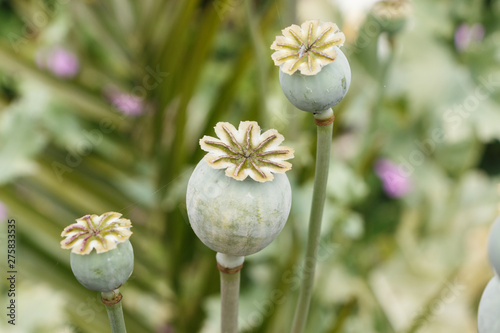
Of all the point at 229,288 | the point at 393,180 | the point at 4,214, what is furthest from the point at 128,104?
the point at 229,288

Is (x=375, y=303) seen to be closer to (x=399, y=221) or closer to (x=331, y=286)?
(x=331, y=286)

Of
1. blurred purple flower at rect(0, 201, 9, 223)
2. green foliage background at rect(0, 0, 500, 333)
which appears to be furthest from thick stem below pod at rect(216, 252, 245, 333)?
blurred purple flower at rect(0, 201, 9, 223)

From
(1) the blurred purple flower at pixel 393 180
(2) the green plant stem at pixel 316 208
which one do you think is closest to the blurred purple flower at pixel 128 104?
(1) the blurred purple flower at pixel 393 180

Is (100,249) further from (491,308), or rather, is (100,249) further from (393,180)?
(393,180)

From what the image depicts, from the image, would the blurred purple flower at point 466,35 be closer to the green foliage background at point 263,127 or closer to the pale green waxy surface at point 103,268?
the green foliage background at point 263,127

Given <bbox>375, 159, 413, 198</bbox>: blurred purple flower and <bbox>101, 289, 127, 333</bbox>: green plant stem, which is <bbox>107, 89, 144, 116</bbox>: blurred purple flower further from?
<bbox>101, 289, 127, 333</bbox>: green plant stem

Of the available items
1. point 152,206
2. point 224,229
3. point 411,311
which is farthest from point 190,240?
point 224,229
